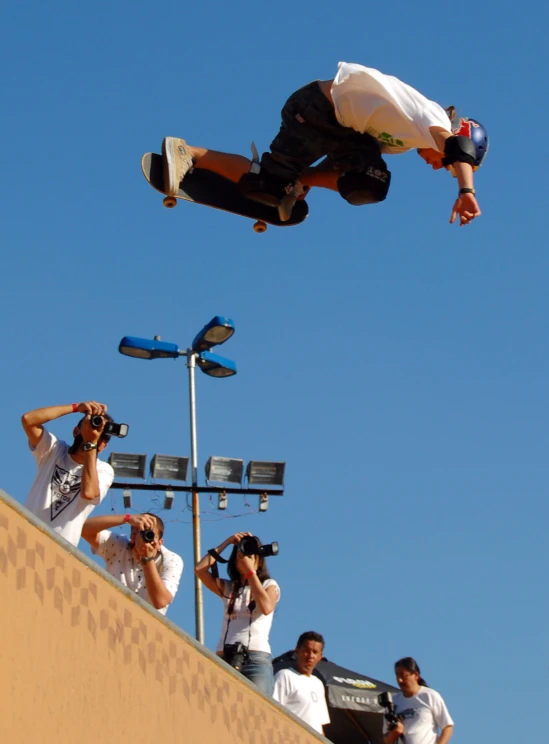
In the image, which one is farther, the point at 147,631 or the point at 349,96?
the point at 349,96

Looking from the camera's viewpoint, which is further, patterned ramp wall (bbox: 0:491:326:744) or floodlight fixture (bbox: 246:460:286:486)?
floodlight fixture (bbox: 246:460:286:486)

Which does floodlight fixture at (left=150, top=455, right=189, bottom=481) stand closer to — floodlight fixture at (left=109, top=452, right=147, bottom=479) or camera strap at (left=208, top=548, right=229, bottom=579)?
floodlight fixture at (left=109, top=452, right=147, bottom=479)

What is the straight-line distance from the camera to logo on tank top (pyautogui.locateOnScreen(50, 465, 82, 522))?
5.39 m

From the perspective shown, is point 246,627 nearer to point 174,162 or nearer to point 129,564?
point 129,564

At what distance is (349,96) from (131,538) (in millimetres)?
2634

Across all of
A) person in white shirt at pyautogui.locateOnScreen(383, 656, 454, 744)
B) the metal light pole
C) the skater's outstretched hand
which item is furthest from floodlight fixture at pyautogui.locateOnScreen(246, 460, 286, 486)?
the skater's outstretched hand

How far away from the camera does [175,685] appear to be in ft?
14.6

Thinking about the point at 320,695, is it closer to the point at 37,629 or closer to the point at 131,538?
the point at 131,538

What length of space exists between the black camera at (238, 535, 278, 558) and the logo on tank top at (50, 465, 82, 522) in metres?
1.31

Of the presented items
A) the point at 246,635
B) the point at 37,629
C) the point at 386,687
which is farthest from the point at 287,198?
the point at 386,687

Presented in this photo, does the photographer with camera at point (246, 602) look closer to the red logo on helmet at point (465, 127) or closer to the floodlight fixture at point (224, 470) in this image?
the red logo on helmet at point (465, 127)

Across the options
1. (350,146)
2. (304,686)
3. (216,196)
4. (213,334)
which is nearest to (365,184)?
(350,146)

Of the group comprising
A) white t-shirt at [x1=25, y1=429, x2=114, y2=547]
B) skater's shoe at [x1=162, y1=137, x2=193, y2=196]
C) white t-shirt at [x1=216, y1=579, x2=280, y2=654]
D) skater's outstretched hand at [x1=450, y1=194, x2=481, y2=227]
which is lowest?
white t-shirt at [x1=216, y1=579, x2=280, y2=654]

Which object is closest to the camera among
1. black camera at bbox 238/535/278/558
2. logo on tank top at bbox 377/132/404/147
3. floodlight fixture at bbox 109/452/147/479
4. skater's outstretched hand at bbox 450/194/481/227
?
skater's outstretched hand at bbox 450/194/481/227
